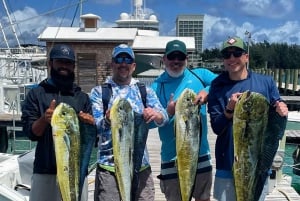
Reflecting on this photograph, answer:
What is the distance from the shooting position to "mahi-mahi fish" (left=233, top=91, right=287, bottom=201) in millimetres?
3381

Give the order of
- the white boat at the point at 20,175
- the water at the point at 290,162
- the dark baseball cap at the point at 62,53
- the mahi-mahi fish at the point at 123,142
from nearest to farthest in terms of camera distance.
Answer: the mahi-mahi fish at the point at 123,142, the dark baseball cap at the point at 62,53, the white boat at the point at 20,175, the water at the point at 290,162

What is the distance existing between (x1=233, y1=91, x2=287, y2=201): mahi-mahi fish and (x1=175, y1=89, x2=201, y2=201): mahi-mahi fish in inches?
17.4

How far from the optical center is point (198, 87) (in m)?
4.37

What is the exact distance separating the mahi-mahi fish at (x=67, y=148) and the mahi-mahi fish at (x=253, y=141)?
1191mm

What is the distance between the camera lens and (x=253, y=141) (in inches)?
137

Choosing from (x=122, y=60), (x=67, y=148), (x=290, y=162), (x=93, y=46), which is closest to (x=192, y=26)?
(x=93, y=46)

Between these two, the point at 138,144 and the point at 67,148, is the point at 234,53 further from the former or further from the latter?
the point at 67,148

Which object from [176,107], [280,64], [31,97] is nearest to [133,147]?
[176,107]

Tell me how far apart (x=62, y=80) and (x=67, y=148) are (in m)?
0.59

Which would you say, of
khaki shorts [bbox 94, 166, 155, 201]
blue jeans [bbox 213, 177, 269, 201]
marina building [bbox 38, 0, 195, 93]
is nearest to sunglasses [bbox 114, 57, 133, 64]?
khaki shorts [bbox 94, 166, 155, 201]

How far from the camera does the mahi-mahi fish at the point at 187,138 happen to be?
3.73m

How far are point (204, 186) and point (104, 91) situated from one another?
1348 millimetres

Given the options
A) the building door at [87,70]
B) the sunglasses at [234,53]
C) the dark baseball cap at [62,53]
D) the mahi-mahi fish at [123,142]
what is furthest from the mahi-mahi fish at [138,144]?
the building door at [87,70]

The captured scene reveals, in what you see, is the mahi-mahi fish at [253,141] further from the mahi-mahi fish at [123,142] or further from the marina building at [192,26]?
the marina building at [192,26]
